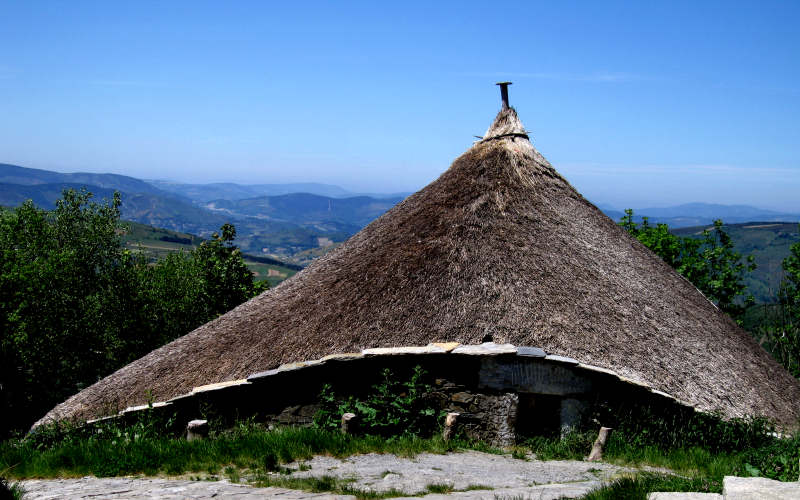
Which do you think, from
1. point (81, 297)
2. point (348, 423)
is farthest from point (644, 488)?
point (81, 297)

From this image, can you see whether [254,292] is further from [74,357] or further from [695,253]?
[695,253]

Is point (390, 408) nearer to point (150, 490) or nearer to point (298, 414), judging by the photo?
A: point (298, 414)

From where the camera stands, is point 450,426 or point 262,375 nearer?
point 450,426

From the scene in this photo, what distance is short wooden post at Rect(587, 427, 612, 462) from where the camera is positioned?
863cm

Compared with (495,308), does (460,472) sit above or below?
below

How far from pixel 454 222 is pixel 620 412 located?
490 cm

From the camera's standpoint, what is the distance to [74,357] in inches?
949

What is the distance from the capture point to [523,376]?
9.38 metres

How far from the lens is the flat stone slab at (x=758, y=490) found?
14.5 ft

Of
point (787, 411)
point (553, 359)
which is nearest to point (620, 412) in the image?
point (553, 359)

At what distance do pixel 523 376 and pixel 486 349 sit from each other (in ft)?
2.46

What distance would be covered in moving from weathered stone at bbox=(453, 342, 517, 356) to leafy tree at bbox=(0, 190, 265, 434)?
17.3 meters

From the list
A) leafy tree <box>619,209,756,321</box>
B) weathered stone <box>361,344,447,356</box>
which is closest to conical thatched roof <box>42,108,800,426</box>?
weathered stone <box>361,344,447,356</box>

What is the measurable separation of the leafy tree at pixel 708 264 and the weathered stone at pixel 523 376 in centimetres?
1940
